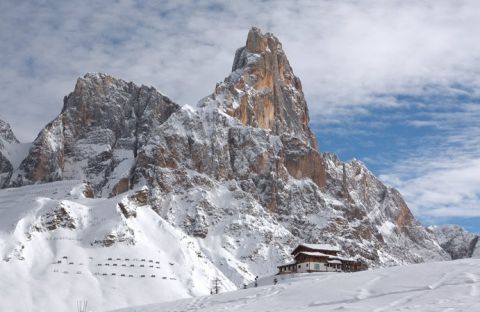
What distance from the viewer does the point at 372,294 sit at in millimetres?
33156

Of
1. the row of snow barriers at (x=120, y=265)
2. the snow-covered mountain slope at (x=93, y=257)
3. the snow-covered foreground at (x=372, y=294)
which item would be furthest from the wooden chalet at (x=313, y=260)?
the snow-covered foreground at (x=372, y=294)

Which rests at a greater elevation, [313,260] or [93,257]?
[93,257]

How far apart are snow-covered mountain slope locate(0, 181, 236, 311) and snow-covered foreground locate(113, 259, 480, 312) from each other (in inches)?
3372

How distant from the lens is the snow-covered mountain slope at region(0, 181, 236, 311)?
125 meters

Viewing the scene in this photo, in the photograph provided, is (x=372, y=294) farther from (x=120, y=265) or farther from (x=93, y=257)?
(x=93, y=257)

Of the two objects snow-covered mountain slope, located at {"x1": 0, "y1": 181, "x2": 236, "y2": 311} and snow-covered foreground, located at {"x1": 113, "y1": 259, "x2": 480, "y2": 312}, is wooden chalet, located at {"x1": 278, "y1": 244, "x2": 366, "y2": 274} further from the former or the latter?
snow-covered foreground, located at {"x1": 113, "y1": 259, "x2": 480, "y2": 312}

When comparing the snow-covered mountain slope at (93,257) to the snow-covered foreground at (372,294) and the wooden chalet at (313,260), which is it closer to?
the wooden chalet at (313,260)

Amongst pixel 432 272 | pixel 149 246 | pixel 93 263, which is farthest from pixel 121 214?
pixel 432 272

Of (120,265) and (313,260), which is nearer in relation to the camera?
(313,260)

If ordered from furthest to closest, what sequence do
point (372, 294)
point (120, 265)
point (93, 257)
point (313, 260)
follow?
point (93, 257), point (120, 265), point (313, 260), point (372, 294)

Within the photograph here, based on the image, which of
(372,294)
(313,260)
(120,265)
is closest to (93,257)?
(120,265)

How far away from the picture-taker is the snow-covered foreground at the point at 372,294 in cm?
2933

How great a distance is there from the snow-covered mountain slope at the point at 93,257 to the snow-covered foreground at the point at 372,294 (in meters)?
85.7

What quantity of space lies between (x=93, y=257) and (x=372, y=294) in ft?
380
